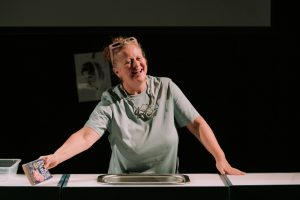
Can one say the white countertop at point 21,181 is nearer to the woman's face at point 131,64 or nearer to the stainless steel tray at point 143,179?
the stainless steel tray at point 143,179

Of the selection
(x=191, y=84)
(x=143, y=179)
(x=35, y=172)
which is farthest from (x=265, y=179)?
(x=191, y=84)

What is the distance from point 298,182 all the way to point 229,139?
1.74 meters

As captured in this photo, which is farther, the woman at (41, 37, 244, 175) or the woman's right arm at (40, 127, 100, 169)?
the woman at (41, 37, 244, 175)

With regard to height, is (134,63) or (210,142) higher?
(134,63)

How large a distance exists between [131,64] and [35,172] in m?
0.73

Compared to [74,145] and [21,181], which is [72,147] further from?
[21,181]

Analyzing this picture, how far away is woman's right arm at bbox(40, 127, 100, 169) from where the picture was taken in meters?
2.08

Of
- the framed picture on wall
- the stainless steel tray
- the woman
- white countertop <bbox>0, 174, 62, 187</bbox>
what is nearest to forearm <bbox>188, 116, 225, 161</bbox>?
the woman

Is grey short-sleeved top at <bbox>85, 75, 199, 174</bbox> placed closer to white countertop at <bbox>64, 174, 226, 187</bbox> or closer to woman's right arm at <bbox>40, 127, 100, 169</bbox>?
woman's right arm at <bbox>40, 127, 100, 169</bbox>

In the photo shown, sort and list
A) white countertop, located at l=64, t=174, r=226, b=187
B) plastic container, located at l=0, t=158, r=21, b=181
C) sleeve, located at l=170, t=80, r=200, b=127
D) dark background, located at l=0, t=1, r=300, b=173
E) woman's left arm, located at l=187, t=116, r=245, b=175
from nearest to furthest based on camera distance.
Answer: white countertop, located at l=64, t=174, r=226, b=187, plastic container, located at l=0, t=158, r=21, b=181, woman's left arm, located at l=187, t=116, r=245, b=175, sleeve, located at l=170, t=80, r=200, b=127, dark background, located at l=0, t=1, r=300, b=173

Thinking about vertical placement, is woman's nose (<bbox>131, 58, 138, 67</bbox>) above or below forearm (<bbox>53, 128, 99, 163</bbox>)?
above

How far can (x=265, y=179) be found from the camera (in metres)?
2.01
